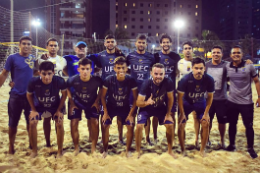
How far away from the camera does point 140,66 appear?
4.78 meters

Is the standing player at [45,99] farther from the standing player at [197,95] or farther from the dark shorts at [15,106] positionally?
the standing player at [197,95]

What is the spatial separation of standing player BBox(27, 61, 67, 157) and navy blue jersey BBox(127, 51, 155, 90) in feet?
4.78

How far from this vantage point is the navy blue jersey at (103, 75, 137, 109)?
4184mm

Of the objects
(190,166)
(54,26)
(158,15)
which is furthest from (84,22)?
(190,166)

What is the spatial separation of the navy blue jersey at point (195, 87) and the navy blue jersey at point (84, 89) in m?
1.55

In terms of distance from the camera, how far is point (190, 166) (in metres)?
3.69

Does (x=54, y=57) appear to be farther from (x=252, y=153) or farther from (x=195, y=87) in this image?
(x=252, y=153)

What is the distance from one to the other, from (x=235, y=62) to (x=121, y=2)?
7170cm

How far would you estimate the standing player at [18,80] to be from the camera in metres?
4.17

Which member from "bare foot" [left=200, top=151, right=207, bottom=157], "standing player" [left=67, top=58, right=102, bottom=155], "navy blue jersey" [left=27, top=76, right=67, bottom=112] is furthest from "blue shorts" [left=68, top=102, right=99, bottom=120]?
"bare foot" [left=200, top=151, right=207, bottom=157]

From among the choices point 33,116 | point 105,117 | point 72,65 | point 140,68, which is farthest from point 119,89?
point 33,116

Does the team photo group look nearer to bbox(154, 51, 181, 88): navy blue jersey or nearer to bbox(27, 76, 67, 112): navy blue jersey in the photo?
bbox(27, 76, 67, 112): navy blue jersey

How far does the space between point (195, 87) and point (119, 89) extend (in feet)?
4.58

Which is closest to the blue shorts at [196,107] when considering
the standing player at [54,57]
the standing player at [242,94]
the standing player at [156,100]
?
the standing player at [156,100]
